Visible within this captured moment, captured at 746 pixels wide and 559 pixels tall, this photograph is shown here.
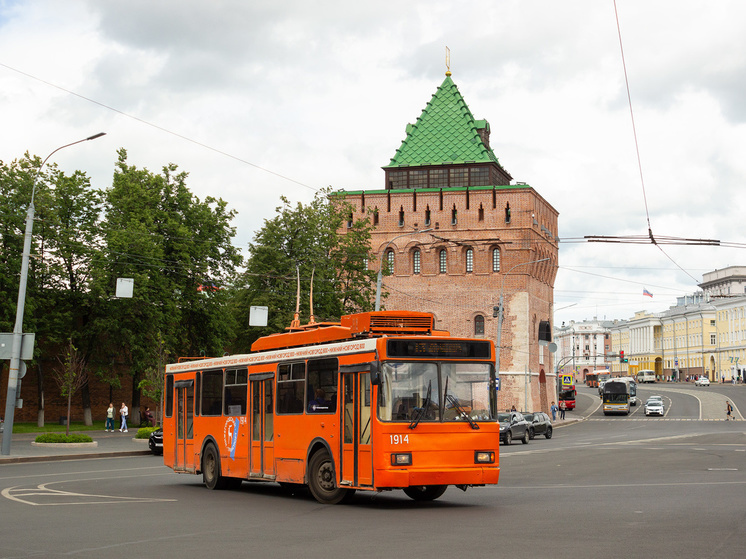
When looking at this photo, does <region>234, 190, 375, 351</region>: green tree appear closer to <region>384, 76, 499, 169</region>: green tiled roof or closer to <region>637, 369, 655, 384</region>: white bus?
<region>384, 76, 499, 169</region>: green tiled roof

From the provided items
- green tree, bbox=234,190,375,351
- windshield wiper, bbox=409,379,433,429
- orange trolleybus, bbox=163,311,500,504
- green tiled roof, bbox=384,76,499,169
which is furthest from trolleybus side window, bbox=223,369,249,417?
green tiled roof, bbox=384,76,499,169

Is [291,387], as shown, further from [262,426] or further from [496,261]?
[496,261]

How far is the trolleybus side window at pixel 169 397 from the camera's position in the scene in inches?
848

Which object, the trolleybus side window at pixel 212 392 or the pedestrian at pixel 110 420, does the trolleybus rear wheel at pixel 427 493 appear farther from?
the pedestrian at pixel 110 420

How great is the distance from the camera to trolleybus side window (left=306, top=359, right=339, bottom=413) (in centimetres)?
1532

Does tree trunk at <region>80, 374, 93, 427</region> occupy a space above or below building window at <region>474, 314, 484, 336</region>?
below

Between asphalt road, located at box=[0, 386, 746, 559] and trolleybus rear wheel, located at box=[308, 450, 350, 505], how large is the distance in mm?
211

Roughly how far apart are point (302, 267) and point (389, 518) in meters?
38.3

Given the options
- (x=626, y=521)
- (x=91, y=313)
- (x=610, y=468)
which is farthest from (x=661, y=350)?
(x=626, y=521)

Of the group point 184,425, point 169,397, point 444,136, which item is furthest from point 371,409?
point 444,136

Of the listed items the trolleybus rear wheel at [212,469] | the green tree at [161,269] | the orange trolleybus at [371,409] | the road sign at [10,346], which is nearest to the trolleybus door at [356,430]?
the orange trolleybus at [371,409]

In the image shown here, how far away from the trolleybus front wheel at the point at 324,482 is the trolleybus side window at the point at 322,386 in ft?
2.45

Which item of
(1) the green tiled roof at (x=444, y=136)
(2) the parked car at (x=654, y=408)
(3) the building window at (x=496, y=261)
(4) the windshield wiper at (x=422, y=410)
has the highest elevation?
(1) the green tiled roof at (x=444, y=136)

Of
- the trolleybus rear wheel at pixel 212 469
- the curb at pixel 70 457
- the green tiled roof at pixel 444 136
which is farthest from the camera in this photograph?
the green tiled roof at pixel 444 136
